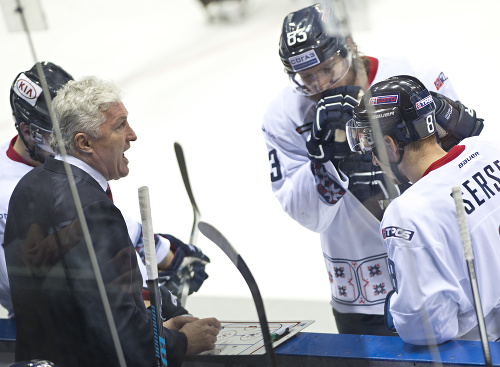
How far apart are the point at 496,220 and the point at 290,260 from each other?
111 cm

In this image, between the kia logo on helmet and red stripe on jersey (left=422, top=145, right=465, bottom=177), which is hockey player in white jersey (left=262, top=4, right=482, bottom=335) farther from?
the kia logo on helmet

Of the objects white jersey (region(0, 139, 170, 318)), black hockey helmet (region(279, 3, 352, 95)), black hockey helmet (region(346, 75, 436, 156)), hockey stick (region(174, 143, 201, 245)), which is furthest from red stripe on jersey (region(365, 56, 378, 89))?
white jersey (region(0, 139, 170, 318))

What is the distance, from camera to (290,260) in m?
2.46

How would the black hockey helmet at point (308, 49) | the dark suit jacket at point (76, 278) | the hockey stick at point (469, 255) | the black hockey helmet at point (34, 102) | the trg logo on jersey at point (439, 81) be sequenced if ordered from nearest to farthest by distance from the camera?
the hockey stick at point (469, 255) → the dark suit jacket at point (76, 278) → the black hockey helmet at point (34, 102) → the black hockey helmet at point (308, 49) → the trg logo on jersey at point (439, 81)

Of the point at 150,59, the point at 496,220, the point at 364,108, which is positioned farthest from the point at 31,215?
the point at 150,59

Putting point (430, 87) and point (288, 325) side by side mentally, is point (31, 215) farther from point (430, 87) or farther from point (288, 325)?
point (430, 87)

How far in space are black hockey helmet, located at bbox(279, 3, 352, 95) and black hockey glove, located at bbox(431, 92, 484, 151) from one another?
0.83 feet

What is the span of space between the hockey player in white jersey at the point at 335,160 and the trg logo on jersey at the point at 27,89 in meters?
0.66

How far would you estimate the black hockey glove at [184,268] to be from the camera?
1.90 meters

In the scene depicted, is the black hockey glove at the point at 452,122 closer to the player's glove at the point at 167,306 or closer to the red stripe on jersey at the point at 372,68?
the red stripe on jersey at the point at 372,68

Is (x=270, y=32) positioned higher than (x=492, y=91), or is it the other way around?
(x=270, y=32)

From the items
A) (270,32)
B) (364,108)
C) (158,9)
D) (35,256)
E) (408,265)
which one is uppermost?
(158,9)

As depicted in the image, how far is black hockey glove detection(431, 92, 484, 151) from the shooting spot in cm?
171

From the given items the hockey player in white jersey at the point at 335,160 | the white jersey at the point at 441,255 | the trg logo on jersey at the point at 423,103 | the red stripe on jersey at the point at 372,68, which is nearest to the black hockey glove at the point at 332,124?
the hockey player in white jersey at the point at 335,160
